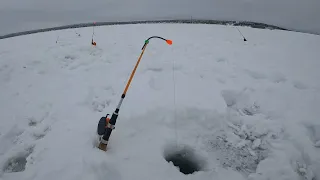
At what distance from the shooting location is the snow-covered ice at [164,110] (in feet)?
16.9

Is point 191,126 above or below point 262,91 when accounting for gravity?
below

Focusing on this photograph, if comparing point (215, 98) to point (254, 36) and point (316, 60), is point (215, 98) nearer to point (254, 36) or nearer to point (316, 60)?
point (316, 60)

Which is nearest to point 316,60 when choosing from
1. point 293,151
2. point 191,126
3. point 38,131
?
point 293,151

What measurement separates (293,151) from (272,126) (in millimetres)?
779

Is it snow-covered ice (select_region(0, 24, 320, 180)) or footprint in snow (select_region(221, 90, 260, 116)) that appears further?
footprint in snow (select_region(221, 90, 260, 116))

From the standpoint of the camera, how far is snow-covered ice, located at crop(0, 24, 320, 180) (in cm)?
516

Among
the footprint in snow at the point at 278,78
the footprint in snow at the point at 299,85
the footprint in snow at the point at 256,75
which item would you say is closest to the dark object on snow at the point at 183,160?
the footprint in snow at the point at 256,75

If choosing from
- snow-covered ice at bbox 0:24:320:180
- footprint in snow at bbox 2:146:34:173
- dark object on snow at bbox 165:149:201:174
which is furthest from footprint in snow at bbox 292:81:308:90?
footprint in snow at bbox 2:146:34:173

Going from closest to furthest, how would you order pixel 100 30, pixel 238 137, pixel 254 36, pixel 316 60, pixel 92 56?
pixel 238 137 < pixel 316 60 < pixel 92 56 < pixel 254 36 < pixel 100 30

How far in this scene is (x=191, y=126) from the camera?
6.13 meters

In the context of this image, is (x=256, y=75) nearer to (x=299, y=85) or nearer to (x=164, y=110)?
(x=299, y=85)

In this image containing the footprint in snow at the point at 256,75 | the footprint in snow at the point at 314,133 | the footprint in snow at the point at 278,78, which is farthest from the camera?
the footprint in snow at the point at 256,75

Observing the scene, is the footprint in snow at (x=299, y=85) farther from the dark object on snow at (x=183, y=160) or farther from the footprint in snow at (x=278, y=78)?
the dark object on snow at (x=183, y=160)

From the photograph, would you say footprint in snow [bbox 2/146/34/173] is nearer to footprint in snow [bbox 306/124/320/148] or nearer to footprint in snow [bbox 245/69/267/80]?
footprint in snow [bbox 306/124/320/148]
